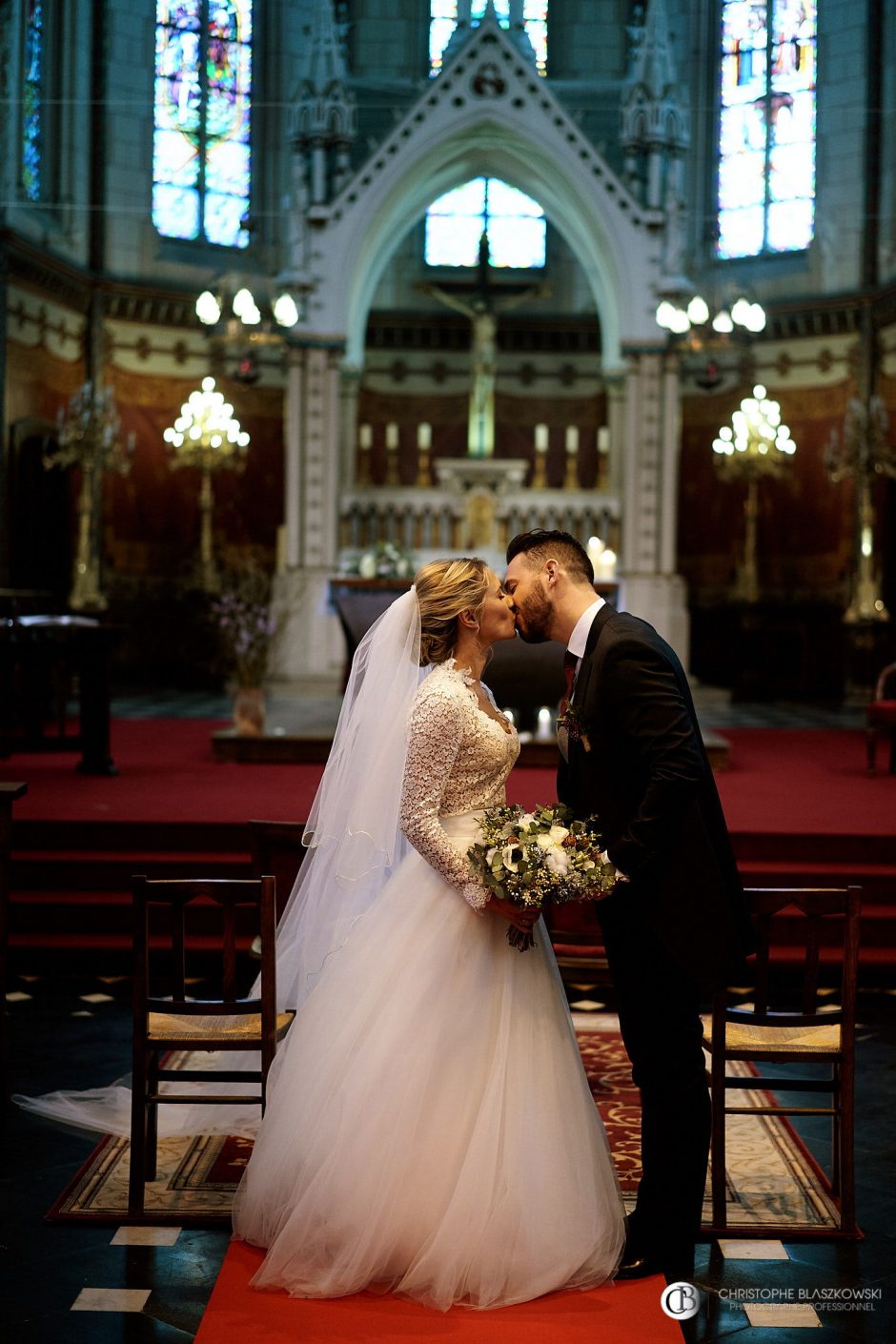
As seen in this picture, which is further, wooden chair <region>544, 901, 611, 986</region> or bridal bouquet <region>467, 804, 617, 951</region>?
wooden chair <region>544, 901, 611, 986</region>

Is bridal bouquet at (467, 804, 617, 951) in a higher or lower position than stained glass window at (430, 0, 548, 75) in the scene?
lower

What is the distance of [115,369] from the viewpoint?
16453mm

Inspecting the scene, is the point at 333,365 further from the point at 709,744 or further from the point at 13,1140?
the point at 13,1140

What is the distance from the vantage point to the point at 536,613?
351 cm

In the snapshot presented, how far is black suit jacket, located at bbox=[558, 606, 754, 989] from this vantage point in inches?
129

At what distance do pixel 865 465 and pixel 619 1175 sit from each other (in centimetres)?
1155

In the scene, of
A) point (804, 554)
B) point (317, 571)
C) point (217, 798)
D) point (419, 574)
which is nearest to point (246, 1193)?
point (419, 574)

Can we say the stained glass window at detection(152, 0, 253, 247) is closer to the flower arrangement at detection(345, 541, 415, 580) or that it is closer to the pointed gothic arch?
the pointed gothic arch

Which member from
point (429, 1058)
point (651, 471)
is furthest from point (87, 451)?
point (429, 1058)

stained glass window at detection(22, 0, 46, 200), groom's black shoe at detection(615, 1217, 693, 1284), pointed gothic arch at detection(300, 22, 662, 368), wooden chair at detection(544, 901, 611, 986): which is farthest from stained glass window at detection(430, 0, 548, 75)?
groom's black shoe at detection(615, 1217, 693, 1284)

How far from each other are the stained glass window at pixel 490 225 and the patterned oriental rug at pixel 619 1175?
47.0 feet

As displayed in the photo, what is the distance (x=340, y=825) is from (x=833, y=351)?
44.9 feet

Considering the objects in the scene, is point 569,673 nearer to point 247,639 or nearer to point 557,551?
point 557,551

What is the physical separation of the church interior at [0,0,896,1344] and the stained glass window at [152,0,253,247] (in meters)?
0.04
